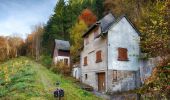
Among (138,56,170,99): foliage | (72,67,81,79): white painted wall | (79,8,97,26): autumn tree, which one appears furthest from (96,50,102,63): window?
(79,8,97,26): autumn tree

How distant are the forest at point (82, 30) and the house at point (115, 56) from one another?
1652mm

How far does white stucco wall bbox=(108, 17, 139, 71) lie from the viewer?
28922mm

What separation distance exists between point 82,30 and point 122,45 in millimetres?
26251

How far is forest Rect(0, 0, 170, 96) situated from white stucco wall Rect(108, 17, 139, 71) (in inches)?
53.4

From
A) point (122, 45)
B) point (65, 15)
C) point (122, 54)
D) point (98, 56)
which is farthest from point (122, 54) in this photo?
point (65, 15)

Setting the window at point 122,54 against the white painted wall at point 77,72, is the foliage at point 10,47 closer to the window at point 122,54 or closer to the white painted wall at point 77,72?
the white painted wall at point 77,72

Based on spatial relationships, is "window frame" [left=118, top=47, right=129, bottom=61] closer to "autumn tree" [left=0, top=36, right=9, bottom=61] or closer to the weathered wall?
the weathered wall

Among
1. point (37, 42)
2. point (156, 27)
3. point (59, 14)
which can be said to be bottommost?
point (156, 27)

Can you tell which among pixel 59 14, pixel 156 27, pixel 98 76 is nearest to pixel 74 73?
pixel 98 76

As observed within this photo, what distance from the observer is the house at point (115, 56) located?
93.9ft

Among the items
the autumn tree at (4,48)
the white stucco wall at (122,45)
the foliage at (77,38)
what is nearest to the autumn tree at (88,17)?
the foliage at (77,38)

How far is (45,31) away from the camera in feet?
253

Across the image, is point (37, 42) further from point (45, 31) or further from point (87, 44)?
point (87, 44)

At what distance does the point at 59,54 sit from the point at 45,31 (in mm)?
25108
